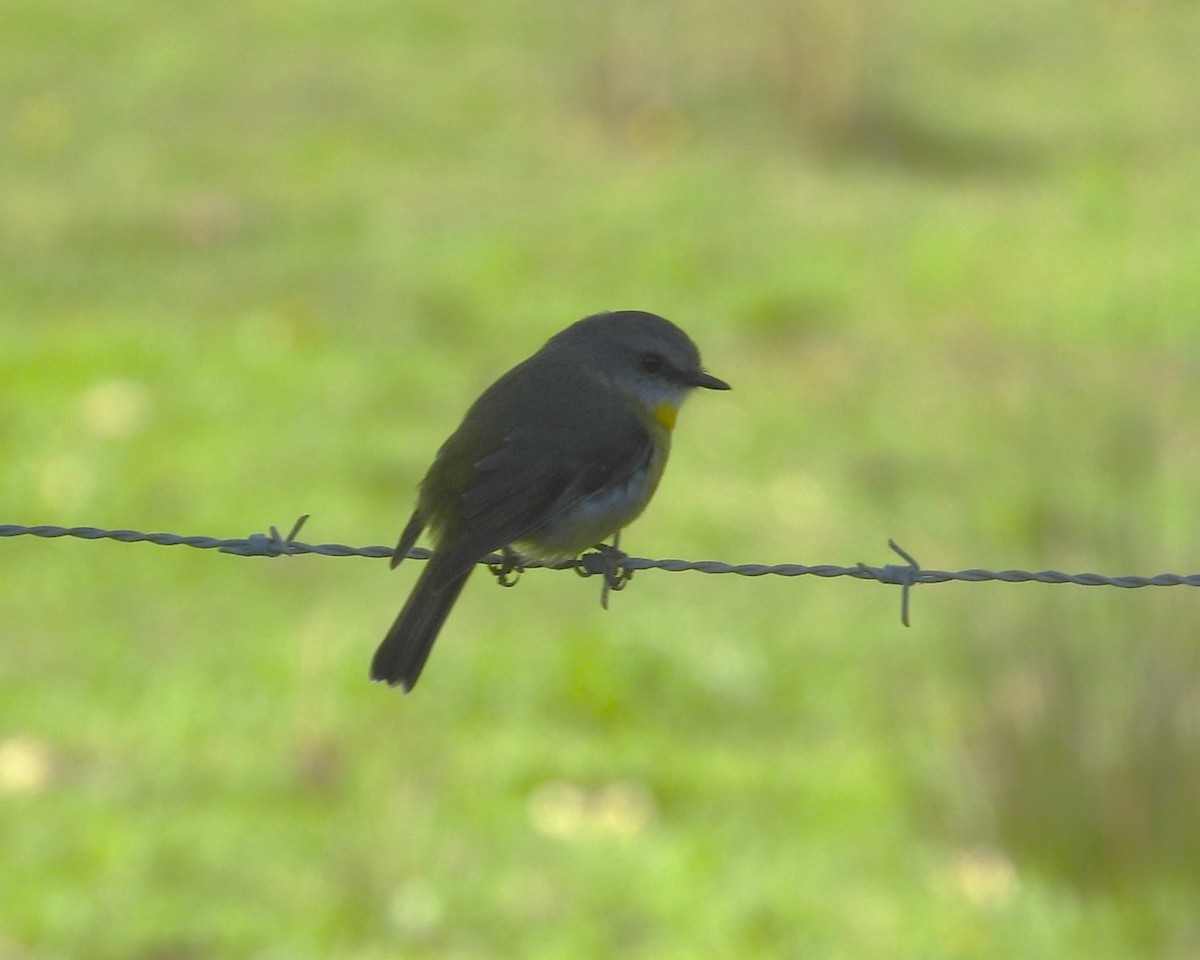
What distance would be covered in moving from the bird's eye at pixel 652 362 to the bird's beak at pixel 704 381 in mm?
79

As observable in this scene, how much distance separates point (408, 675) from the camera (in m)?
4.20

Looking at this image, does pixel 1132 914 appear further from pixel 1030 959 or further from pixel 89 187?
pixel 89 187

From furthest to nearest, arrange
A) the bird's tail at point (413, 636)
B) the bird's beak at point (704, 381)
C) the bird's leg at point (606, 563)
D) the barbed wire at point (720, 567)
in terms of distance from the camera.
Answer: the bird's beak at point (704, 381)
the bird's leg at point (606, 563)
the bird's tail at point (413, 636)
the barbed wire at point (720, 567)

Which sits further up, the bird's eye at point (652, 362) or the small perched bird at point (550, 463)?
the bird's eye at point (652, 362)

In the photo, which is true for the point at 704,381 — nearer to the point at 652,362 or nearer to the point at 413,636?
the point at 652,362

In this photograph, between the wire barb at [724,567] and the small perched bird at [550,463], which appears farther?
the small perched bird at [550,463]

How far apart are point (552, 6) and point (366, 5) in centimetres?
178

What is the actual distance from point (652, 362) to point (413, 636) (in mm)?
1029

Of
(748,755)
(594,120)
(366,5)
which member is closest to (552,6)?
(366,5)

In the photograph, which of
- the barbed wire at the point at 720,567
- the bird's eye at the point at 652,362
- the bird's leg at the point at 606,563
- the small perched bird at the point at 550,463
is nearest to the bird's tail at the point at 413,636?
the small perched bird at the point at 550,463

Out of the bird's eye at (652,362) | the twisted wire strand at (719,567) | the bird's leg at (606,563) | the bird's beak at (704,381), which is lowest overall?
the twisted wire strand at (719,567)

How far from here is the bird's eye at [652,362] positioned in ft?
15.9

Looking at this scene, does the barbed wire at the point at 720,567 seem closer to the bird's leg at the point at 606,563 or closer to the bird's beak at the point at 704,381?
the bird's leg at the point at 606,563

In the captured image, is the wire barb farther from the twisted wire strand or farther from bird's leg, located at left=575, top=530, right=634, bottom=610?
bird's leg, located at left=575, top=530, right=634, bottom=610
